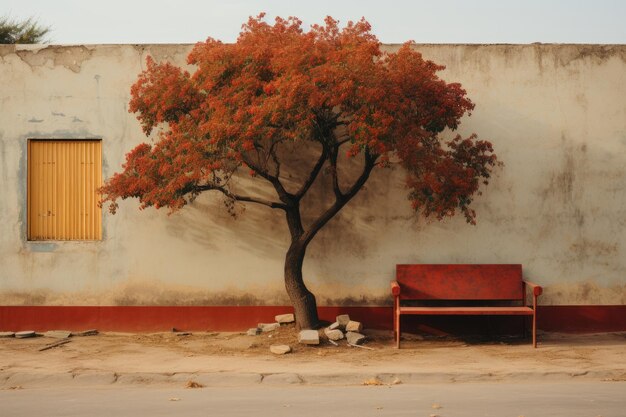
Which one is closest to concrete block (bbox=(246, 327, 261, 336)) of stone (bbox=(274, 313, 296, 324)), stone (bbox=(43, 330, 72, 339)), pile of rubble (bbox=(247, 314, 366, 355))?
pile of rubble (bbox=(247, 314, 366, 355))

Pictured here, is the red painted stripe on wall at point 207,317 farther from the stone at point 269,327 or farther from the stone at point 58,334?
the stone at point 269,327

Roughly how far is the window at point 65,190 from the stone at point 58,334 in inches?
52.1

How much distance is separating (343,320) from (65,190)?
4.37 m

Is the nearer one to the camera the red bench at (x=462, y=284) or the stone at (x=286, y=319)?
the red bench at (x=462, y=284)

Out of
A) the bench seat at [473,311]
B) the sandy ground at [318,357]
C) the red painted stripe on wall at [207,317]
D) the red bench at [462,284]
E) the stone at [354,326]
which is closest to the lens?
the sandy ground at [318,357]

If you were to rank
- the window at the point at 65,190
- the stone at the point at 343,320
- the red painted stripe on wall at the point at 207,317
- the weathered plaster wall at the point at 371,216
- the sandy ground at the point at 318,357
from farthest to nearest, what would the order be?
the window at the point at 65,190, the weathered plaster wall at the point at 371,216, the red painted stripe on wall at the point at 207,317, the stone at the point at 343,320, the sandy ground at the point at 318,357

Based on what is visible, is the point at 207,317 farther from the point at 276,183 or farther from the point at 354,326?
the point at 276,183

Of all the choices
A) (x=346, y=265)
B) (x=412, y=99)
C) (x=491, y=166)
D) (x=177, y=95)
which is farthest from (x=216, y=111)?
(x=491, y=166)

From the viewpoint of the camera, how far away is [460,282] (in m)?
11.8

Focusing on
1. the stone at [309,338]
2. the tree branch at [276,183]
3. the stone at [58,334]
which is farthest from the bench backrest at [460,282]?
the stone at [58,334]

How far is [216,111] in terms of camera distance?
10438 millimetres

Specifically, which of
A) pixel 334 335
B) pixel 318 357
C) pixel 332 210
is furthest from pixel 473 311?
pixel 332 210

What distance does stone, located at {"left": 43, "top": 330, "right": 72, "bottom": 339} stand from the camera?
39.2ft

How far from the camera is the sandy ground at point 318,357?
30.6ft
